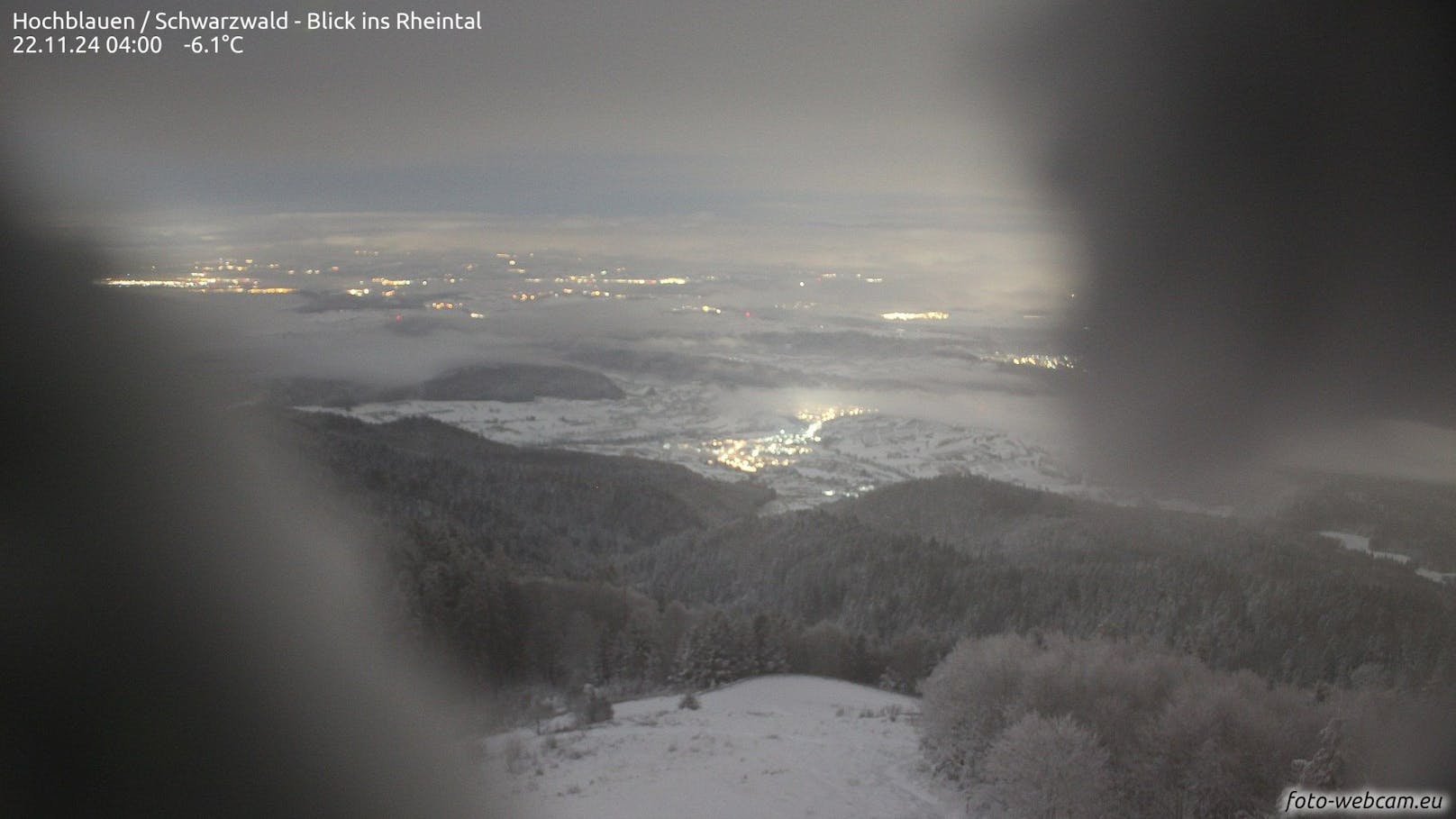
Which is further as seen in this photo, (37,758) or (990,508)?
(990,508)

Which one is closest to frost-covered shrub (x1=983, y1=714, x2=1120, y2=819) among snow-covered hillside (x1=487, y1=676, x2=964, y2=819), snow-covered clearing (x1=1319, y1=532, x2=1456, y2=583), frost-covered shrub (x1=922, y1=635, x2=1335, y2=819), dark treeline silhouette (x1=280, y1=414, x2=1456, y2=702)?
frost-covered shrub (x1=922, y1=635, x2=1335, y2=819)

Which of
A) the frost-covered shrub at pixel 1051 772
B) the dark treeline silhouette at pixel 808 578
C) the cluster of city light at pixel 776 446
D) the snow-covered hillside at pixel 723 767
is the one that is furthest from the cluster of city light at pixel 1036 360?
the cluster of city light at pixel 776 446

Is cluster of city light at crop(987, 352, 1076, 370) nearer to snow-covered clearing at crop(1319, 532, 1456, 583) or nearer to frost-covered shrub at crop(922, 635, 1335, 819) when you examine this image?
frost-covered shrub at crop(922, 635, 1335, 819)

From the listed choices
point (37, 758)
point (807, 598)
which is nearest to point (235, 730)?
point (37, 758)

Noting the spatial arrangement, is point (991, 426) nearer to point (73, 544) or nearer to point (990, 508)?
point (990, 508)

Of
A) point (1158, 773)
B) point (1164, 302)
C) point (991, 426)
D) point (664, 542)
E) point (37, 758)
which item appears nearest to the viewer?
point (37, 758)

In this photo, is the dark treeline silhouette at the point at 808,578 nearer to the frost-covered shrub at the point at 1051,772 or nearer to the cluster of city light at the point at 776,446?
the cluster of city light at the point at 776,446
